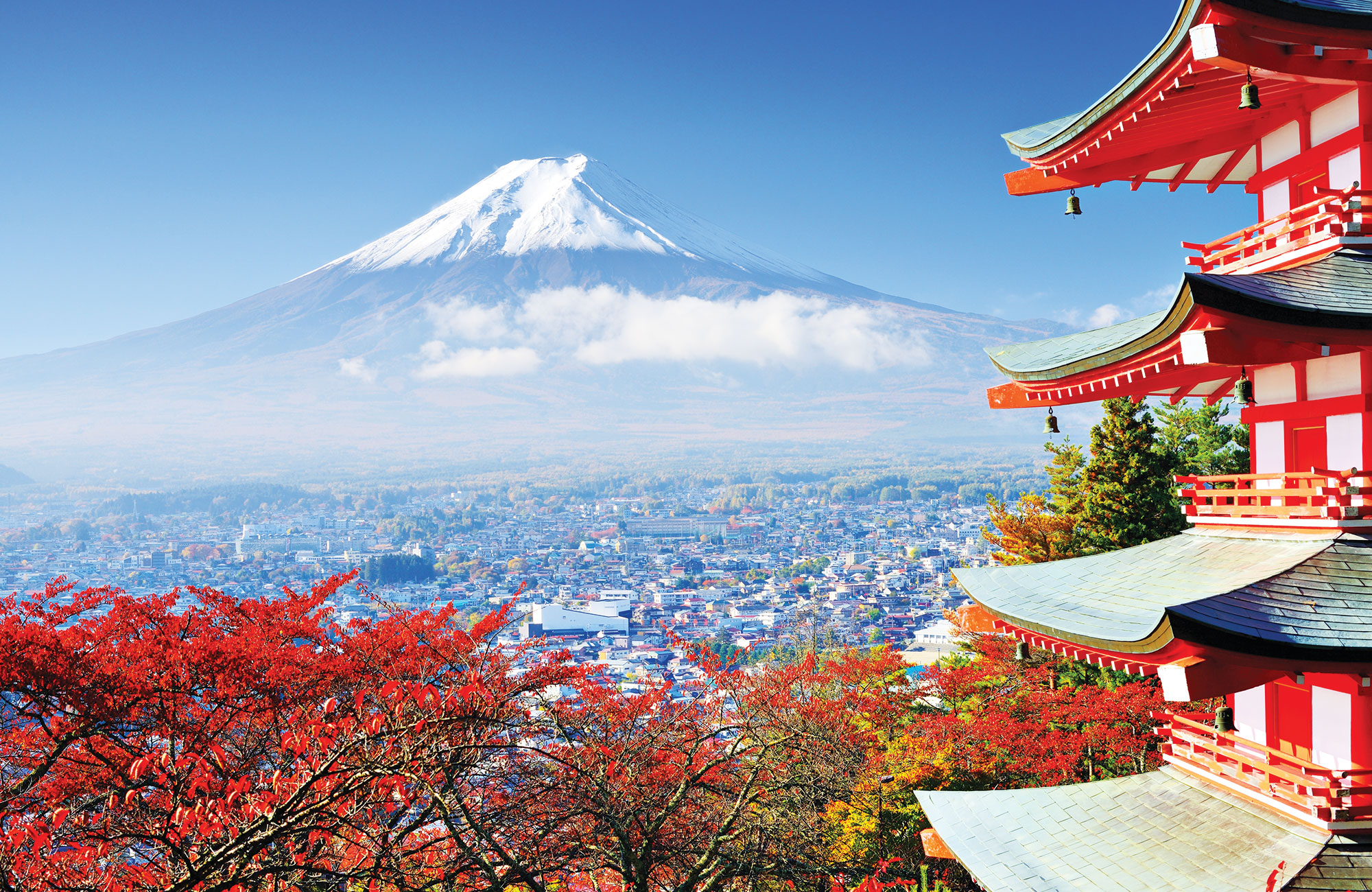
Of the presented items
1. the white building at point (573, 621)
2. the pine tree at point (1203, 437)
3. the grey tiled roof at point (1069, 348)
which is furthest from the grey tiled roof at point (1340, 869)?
the white building at point (573, 621)

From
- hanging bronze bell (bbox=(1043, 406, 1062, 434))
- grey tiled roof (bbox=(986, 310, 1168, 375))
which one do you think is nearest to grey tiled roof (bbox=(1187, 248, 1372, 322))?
grey tiled roof (bbox=(986, 310, 1168, 375))

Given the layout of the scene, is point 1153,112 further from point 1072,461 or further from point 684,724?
point 1072,461

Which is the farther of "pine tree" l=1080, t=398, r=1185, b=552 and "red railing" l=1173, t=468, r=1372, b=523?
"pine tree" l=1080, t=398, r=1185, b=552

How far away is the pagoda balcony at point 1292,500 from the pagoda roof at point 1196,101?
2019 mm

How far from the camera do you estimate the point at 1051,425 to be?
5953 mm

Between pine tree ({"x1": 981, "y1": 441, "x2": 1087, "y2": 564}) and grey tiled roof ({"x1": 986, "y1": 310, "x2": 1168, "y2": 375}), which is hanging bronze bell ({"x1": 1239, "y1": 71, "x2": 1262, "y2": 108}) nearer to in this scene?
grey tiled roof ({"x1": 986, "y1": 310, "x2": 1168, "y2": 375})

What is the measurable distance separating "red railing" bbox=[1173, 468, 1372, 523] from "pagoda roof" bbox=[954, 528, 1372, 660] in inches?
4.6

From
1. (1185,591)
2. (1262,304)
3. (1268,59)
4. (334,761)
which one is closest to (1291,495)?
(1185,591)

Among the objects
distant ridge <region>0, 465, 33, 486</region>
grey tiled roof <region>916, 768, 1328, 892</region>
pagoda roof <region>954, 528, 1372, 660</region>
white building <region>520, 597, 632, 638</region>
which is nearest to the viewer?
pagoda roof <region>954, 528, 1372, 660</region>

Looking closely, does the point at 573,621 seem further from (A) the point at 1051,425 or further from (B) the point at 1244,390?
(B) the point at 1244,390

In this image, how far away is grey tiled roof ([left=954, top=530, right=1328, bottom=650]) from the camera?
4.11m

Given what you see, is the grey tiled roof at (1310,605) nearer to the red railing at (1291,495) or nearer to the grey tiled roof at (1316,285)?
the red railing at (1291,495)

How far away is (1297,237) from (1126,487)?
474 inches

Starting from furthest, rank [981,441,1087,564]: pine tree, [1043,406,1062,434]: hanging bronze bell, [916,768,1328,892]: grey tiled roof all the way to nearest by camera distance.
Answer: [981,441,1087,564]: pine tree, [1043,406,1062,434]: hanging bronze bell, [916,768,1328,892]: grey tiled roof
